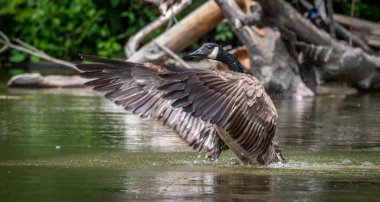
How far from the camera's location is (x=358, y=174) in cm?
790

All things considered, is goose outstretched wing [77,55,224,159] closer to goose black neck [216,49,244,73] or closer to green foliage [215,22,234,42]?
goose black neck [216,49,244,73]

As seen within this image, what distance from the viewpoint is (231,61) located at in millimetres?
8828

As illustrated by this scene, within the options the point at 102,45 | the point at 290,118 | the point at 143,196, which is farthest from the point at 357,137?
the point at 102,45

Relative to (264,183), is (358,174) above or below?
below

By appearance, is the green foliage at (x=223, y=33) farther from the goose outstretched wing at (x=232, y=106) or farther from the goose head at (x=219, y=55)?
the goose outstretched wing at (x=232, y=106)

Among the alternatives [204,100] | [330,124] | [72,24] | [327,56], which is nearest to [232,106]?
[204,100]

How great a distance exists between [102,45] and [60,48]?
1.28m

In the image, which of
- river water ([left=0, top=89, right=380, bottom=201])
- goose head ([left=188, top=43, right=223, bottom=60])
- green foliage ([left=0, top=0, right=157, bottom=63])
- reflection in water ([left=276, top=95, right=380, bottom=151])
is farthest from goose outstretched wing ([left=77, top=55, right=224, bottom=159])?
green foliage ([left=0, top=0, right=157, bottom=63])

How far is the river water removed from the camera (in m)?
6.80

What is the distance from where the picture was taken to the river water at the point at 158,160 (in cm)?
680

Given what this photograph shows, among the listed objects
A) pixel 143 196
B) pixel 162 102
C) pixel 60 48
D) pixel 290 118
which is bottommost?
pixel 60 48

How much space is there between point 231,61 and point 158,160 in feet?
3.43

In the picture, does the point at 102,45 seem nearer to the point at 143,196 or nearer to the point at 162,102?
the point at 162,102

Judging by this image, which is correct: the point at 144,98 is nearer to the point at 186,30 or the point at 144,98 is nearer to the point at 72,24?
the point at 186,30
